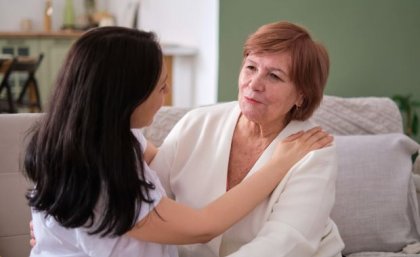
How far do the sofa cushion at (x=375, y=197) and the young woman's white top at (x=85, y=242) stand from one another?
36.1 inches

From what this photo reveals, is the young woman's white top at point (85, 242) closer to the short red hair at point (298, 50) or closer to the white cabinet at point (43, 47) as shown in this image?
the short red hair at point (298, 50)

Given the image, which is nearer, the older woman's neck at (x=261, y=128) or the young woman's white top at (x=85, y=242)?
the young woman's white top at (x=85, y=242)

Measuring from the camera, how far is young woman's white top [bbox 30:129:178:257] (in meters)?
1.07

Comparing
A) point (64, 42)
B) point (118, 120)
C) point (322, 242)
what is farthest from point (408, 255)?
point (64, 42)

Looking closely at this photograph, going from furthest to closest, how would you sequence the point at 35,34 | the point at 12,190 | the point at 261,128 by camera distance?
the point at 35,34
the point at 12,190
the point at 261,128

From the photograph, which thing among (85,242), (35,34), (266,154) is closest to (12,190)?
(85,242)

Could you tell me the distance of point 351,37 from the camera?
8.93 feet

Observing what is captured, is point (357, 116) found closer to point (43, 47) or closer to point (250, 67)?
point (250, 67)

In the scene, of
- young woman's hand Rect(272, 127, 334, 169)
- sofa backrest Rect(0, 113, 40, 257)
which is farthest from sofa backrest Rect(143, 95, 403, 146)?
sofa backrest Rect(0, 113, 40, 257)

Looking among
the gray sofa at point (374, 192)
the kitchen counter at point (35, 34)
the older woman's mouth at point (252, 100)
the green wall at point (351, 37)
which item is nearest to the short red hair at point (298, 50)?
the older woman's mouth at point (252, 100)

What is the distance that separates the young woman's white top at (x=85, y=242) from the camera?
107cm

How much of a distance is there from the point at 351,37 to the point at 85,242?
2.03 m

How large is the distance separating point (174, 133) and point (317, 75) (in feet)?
1.43

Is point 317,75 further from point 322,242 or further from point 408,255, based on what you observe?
point 408,255
